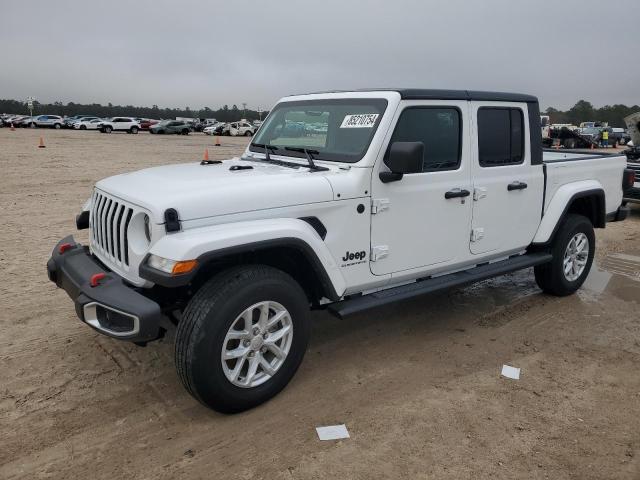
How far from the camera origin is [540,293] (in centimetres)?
574

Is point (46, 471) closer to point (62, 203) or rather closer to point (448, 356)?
point (448, 356)

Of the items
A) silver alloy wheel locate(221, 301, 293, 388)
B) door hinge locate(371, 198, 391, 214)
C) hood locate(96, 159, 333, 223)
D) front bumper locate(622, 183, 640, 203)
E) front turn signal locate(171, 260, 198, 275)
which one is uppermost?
hood locate(96, 159, 333, 223)

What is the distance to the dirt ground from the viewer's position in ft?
9.52

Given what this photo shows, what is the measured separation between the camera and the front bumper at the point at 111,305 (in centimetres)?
291

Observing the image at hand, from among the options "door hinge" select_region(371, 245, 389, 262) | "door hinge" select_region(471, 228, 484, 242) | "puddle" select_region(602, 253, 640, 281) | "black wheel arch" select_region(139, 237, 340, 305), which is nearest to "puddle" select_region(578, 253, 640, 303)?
"puddle" select_region(602, 253, 640, 281)

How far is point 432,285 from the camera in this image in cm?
420

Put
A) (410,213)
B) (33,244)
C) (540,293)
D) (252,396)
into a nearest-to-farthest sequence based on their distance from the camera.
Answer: (252,396)
(410,213)
(540,293)
(33,244)

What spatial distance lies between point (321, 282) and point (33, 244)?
16.5 ft

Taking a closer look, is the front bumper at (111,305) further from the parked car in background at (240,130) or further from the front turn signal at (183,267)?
the parked car in background at (240,130)

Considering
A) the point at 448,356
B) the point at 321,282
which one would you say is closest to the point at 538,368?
the point at 448,356

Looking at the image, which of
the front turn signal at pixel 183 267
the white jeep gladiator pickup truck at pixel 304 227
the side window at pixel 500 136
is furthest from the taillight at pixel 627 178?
the front turn signal at pixel 183 267

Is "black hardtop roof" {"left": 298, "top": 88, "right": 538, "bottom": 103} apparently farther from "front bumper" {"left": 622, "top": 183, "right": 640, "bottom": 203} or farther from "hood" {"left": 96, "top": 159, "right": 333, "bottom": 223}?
"front bumper" {"left": 622, "top": 183, "right": 640, "bottom": 203}

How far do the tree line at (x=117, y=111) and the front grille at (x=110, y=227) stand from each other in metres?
79.7

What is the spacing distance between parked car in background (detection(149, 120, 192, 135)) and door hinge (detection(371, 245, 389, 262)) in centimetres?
4306
